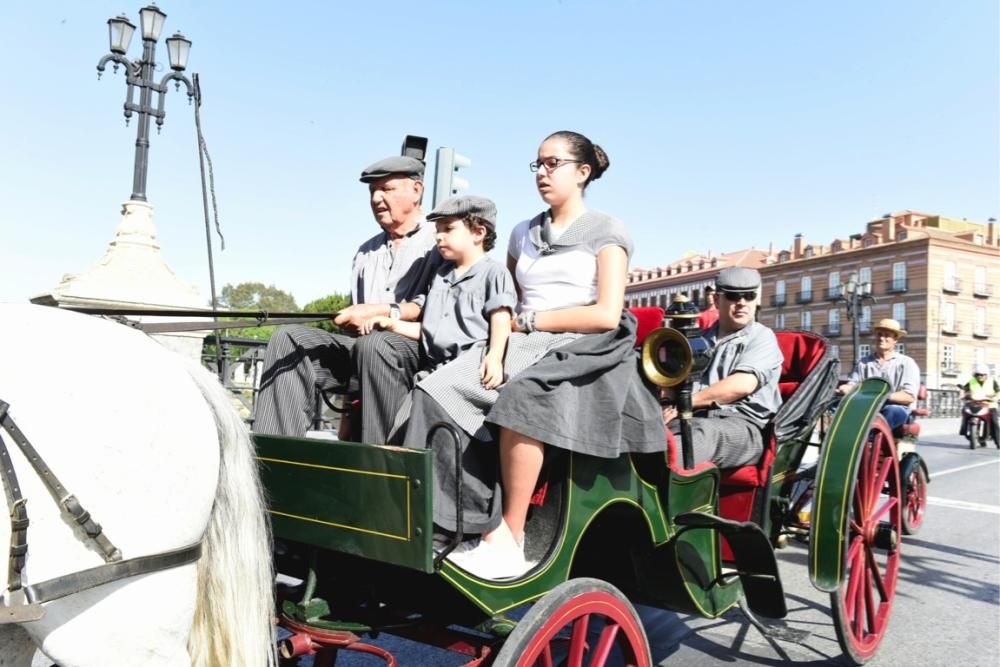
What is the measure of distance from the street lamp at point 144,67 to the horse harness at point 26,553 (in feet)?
24.2

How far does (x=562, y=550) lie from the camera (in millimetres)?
2389

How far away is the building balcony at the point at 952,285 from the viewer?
55.9 metres

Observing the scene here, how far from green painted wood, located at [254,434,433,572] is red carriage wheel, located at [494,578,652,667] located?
0.34m

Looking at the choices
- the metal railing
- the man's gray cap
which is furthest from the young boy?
the metal railing

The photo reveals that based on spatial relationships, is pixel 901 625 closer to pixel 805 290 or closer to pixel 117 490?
pixel 117 490

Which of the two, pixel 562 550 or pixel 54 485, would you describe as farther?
pixel 562 550

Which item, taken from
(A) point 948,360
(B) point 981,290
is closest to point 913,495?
(A) point 948,360

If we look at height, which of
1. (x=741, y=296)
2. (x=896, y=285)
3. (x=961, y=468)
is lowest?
(x=961, y=468)

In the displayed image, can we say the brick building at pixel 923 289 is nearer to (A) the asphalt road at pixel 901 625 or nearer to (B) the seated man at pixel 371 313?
(A) the asphalt road at pixel 901 625

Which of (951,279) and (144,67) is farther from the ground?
(951,279)

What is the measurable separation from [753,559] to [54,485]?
2.54 m

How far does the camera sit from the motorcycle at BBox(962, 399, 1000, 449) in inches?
672

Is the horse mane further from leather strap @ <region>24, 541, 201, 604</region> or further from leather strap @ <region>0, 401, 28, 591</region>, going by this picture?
leather strap @ <region>0, 401, 28, 591</region>

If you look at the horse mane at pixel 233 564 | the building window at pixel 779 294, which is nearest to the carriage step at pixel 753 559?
the horse mane at pixel 233 564
